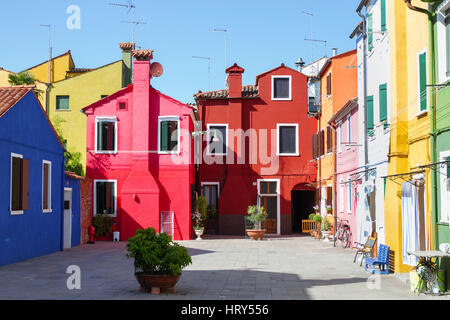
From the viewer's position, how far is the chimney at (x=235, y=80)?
95.3 feet

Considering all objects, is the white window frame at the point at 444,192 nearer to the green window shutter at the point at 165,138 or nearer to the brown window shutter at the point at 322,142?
the brown window shutter at the point at 322,142

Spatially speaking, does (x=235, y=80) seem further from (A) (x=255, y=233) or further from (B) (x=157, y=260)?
(B) (x=157, y=260)

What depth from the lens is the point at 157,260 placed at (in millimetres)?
10234

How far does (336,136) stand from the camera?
24062mm

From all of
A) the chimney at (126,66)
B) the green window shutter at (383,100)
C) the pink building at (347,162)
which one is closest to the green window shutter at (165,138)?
the pink building at (347,162)

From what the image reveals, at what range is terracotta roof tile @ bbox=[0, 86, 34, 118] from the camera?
15614 mm

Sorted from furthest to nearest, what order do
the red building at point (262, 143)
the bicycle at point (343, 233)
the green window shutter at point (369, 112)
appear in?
the red building at point (262, 143)
the bicycle at point (343, 233)
the green window shutter at point (369, 112)

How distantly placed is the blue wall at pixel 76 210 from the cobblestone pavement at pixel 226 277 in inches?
80.0

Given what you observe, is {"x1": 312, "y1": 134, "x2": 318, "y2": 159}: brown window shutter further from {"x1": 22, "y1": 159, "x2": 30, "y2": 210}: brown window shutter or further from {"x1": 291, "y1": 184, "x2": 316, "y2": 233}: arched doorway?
{"x1": 22, "y1": 159, "x2": 30, "y2": 210}: brown window shutter

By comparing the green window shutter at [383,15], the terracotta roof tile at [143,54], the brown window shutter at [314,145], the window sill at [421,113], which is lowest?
the window sill at [421,113]

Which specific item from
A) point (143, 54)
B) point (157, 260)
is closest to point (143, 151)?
point (143, 54)

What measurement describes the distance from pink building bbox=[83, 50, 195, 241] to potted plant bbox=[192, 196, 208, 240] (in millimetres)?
490
